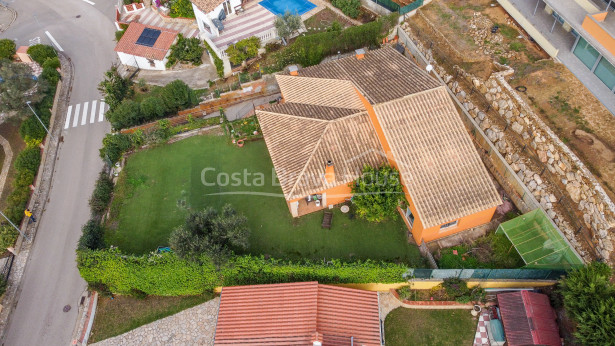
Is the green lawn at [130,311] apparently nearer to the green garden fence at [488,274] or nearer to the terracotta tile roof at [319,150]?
the terracotta tile roof at [319,150]

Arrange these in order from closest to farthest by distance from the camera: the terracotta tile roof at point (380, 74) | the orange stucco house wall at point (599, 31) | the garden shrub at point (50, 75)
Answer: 1. the orange stucco house wall at point (599, 31)
2. the terracotta tile roof at point (380, 74)
3. the garden shrub at point (50, 75)

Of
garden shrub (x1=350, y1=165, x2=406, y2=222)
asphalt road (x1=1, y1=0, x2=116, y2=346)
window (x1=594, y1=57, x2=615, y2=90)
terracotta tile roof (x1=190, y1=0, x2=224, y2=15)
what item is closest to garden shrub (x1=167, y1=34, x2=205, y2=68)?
terracotta tile roof (x1=190, y1=0, x2=224, y2=15)

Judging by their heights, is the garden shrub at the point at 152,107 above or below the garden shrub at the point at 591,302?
above

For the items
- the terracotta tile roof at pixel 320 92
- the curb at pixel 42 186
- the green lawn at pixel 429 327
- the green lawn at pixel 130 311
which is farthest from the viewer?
the terracotta tile roof at pixel 320 92

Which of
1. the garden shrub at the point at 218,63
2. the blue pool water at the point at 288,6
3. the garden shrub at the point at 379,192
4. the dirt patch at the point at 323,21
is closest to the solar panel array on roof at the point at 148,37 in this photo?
the garden shrub at the point at 218,63

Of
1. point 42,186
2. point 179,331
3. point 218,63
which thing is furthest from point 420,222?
point 42,186

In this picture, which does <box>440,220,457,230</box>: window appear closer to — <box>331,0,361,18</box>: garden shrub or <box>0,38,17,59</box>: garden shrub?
<box>331,0,361,18</box>: garden shrub
